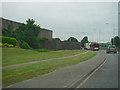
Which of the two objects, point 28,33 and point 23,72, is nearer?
point 23,72

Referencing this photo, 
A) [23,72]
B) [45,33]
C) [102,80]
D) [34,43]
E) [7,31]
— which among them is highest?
[45,33]

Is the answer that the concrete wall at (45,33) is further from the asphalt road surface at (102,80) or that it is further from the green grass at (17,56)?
the asphalt road surface at (102,80)

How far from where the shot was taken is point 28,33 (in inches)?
1748

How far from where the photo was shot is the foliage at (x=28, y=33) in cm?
4284

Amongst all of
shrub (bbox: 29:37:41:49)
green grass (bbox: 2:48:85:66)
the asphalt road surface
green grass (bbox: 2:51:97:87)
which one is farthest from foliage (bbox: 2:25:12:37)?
the asphalt road surface

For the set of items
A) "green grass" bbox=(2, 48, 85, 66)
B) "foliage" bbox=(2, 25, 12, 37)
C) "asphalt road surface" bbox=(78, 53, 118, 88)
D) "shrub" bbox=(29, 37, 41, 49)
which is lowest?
"asphalt road surface" bbox=(78, 53, 118, 88)

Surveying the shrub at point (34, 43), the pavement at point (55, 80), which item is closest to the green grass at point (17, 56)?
the pavement at point (55, 80)

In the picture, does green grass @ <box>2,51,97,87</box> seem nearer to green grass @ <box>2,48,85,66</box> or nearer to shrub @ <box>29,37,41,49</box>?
green grass @ <box>2,48,85,66</box>

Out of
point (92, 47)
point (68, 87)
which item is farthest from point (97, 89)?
point (92, 47)

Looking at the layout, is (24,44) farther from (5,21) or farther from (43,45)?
(43,45)

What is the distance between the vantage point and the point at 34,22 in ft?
159

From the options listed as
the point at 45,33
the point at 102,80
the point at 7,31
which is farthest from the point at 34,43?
the point at 102,80

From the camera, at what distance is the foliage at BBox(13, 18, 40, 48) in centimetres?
4284

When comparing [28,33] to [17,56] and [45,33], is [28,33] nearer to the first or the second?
[17,56]
